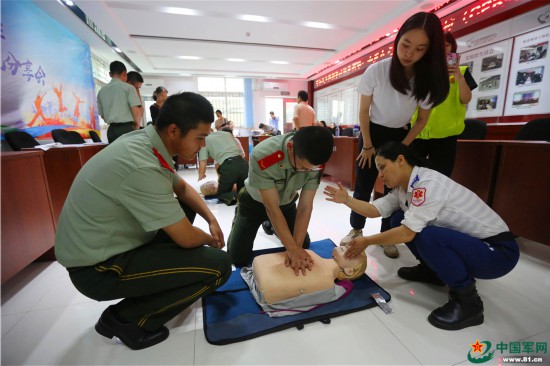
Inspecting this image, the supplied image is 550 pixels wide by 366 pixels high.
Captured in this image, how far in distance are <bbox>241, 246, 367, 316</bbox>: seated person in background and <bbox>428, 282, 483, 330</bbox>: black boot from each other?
0.43 metres

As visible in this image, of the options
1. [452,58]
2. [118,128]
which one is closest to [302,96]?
[118,128]

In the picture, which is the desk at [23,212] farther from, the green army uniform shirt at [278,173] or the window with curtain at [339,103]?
A: the window with curtain at [339,103]

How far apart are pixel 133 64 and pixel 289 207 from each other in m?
7.91

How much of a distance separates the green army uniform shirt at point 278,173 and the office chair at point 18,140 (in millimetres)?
2397

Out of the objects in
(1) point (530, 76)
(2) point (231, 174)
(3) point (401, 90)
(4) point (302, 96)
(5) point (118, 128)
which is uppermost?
(1) point (530, 76)

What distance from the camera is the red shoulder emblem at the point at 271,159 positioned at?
131 cm

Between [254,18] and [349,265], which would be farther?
[254,18]

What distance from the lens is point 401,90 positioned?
4.70 ft

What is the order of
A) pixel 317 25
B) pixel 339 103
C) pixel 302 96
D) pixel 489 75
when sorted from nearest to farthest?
pixel 489 75, pixel 302 96, pixel 317 25, pixel 339 103

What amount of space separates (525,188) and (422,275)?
97cm

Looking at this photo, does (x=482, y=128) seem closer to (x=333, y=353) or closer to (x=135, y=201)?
(x=333, y=353)

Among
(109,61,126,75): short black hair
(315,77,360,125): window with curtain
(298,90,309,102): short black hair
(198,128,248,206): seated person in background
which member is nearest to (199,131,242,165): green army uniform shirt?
(198,128,248,206): seated person in background

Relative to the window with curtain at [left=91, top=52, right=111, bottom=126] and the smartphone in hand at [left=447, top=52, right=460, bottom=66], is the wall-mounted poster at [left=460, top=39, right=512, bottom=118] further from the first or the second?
the window with curtain at [left=91, top=52, right=111, bottom=126]

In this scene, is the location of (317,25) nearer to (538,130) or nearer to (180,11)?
(180,11)
